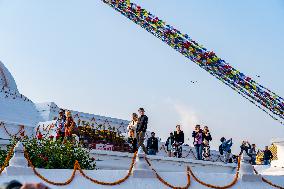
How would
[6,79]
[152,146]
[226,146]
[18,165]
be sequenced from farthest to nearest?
[6,79], [226,146], [152,146], [18,165]

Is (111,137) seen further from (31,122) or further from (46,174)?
(46,174)

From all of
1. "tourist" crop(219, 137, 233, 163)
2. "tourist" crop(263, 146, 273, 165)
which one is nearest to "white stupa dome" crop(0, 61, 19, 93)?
"tourist" crop(219, 137, 233, 163)

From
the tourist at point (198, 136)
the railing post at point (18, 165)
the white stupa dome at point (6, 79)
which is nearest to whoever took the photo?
the railing post at point (18, 165)

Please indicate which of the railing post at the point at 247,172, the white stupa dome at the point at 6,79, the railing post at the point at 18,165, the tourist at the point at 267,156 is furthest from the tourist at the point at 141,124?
the white stupa dome at the point at 6,79

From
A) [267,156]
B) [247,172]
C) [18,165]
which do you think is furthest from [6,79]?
[18,165]

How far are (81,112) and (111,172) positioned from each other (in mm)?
19220

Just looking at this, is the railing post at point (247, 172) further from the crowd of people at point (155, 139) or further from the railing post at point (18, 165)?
the railing post at point (18, 165)

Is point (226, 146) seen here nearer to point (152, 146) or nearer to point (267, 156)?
point (267, 156)

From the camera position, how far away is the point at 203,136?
18.7 metres

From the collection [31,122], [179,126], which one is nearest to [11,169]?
[179,126]

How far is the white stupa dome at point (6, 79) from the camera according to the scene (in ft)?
110

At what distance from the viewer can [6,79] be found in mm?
34344

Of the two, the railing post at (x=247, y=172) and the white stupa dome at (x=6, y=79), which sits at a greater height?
the white stupa dome at (x=6, y=79)

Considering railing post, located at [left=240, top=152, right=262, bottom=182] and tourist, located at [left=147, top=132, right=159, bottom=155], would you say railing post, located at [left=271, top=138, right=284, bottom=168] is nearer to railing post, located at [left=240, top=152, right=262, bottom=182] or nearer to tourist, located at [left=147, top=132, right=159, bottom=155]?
railing post, located at [left=240, top=152, right=262, bottom=182]
